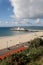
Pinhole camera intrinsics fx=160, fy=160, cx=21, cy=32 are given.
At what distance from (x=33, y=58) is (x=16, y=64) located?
1.78 meters

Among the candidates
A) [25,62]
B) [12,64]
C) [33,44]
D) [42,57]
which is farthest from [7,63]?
[33,44]

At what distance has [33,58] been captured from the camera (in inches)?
394

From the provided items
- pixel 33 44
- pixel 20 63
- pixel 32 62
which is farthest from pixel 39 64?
pixel 33 44

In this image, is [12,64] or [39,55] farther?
[39,55]

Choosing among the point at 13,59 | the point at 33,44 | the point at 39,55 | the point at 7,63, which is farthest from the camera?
the point at 33,44

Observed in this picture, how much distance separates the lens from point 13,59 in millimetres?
8992

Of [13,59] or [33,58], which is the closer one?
[13,59]

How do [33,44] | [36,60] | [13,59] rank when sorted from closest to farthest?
[13,59]
[36,60]
[33,44]

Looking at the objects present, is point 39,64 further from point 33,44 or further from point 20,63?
point 33,44

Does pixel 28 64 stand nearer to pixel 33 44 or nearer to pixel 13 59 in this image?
pixel 13 59

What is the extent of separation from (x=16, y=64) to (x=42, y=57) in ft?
7.79

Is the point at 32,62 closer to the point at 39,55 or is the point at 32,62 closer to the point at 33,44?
the point at 39,55

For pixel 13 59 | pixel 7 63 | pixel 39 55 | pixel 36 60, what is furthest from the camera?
pixel 39 55

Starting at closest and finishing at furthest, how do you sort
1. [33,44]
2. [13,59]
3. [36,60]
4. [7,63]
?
[7,63] < [13,59] < [36,60] < [33,44]
